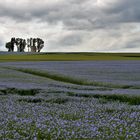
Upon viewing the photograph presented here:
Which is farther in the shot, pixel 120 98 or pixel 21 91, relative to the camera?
pixel 21 91

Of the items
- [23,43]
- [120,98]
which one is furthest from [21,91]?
[23,43]

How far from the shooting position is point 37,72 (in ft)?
188

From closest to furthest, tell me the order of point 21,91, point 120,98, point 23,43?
point 120,98 → point 21,91 → point 23,43

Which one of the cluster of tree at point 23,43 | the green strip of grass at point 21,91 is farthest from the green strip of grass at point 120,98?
the cluster of tree at point 23,43

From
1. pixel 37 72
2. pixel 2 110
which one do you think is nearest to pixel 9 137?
pixel 2 110

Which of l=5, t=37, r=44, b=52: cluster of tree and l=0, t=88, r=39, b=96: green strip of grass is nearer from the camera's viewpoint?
l=0, t=88, r=39, b=96: green strip of grass

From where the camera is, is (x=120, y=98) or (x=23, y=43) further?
(x=23, y=43)

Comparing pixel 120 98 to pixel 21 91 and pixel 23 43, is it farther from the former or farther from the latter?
pixel 23 43

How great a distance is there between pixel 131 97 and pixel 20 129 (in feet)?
44.6

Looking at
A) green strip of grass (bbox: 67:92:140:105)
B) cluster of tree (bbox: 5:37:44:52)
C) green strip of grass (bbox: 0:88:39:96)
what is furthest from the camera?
cluster of tree (bbox: 5:37:44:52)

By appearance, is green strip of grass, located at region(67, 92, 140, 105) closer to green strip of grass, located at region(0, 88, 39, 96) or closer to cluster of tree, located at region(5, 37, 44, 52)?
green strip of grass, located at region(0, 88, 39, 96)

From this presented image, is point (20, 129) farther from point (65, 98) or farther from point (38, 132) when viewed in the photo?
point (65, 98)

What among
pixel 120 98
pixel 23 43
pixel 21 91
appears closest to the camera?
pixel 120 98

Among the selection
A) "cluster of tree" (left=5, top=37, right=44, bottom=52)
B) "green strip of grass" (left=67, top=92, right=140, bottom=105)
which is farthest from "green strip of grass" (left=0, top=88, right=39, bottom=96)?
"cluster of tree" (left=5, top=37, right=44, bottom=52)
